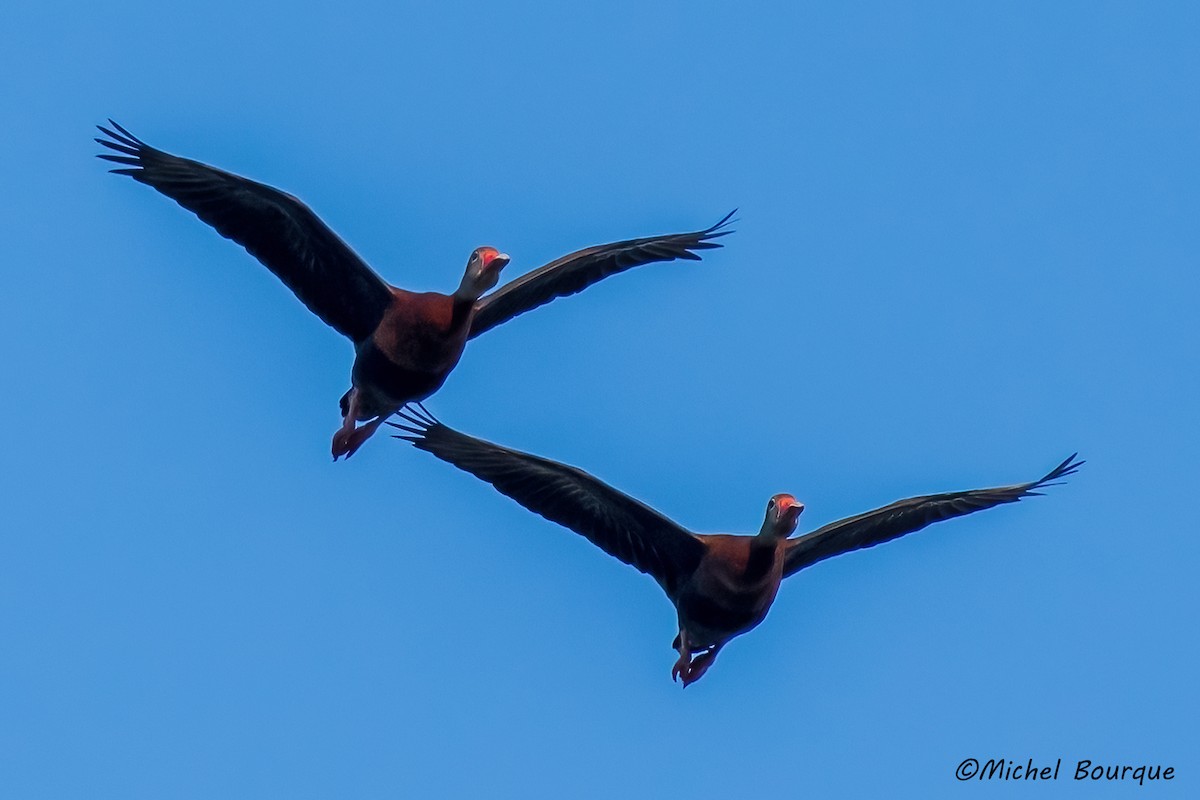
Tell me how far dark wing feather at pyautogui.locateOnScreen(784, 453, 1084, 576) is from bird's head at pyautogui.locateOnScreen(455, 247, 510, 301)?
9.21ft

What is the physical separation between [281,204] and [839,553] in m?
4.59

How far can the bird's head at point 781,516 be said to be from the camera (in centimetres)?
1432

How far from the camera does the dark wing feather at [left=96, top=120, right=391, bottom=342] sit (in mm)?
13922

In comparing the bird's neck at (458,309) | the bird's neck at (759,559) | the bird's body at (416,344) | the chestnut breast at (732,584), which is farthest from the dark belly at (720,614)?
the bird's neck at (458,309)

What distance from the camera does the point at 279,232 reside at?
14352mm

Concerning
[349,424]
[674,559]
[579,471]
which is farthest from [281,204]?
[674,559]

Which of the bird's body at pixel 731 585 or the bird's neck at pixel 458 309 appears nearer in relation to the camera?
the bird's neck at pixel 458 309

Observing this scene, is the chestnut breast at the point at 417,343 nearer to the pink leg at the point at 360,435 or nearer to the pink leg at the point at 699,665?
the pink leg at the point at 360,435

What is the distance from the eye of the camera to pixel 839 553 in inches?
609

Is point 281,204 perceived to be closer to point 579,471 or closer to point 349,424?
point 349,424

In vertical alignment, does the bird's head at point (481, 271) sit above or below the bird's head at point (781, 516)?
above

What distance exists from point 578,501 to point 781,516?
1.50m

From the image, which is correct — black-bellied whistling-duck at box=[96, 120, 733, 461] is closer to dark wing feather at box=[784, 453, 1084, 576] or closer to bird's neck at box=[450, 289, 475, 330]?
bird's neck at box=[450, 289, 475, 330]

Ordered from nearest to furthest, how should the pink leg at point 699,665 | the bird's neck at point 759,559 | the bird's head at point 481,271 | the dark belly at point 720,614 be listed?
the bird's head at point 481,271, the bird's neck at point 759,559, the dark belly at point 720,614, the pink leg at point 699,665
